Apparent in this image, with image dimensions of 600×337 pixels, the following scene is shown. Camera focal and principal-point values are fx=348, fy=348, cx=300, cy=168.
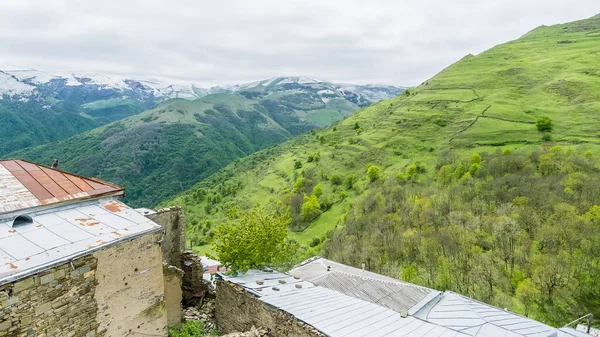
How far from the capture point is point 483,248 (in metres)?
32.9

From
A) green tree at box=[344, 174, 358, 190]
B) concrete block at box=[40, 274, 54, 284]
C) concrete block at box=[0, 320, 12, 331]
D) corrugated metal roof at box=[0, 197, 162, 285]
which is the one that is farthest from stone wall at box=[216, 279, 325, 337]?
green tree at box=[344, 174, 358, 190]

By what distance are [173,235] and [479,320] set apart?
1499cm

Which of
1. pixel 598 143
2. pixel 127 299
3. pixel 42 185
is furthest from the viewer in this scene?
pixel 598 143

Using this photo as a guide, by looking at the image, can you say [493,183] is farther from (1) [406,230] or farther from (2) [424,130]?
(2) [424,130]

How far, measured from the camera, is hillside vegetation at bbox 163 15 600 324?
28.3 metres

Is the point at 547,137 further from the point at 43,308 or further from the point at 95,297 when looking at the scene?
the point at 43,308

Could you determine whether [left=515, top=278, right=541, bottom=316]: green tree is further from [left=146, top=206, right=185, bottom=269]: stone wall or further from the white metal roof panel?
[left=146, top=206, right=185, bottom=269]: stone wall

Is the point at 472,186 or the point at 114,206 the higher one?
the point at 114,206

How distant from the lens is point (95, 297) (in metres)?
10.1

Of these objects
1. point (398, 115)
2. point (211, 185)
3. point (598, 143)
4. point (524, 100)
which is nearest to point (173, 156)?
point (211, 185)

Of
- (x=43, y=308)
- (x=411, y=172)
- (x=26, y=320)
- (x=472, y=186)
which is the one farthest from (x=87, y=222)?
(x=411, y=172)

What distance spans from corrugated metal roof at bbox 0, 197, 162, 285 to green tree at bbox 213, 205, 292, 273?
18.4 ft

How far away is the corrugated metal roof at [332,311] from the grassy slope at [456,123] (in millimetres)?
42709

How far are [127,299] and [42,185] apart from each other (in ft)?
15.9
